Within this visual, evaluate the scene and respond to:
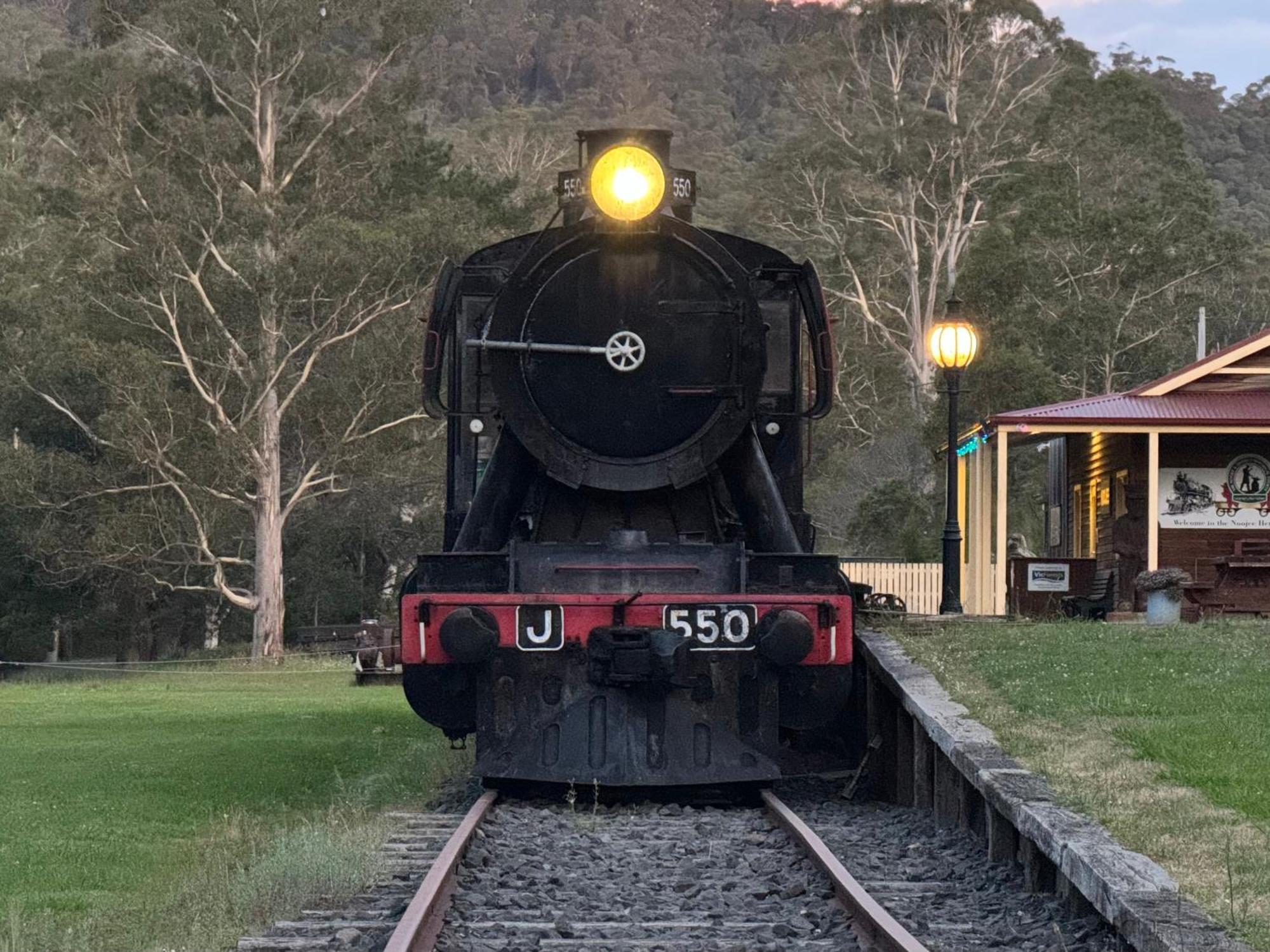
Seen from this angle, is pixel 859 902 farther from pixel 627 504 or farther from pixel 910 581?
pixel 910 581

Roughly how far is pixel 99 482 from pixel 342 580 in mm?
7193

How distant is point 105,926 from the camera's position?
22.6 ft

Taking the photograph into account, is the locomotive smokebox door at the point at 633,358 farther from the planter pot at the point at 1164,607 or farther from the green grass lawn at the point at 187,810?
the planter pot at the point at 1164,607

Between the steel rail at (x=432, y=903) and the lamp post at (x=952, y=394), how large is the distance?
1041cm

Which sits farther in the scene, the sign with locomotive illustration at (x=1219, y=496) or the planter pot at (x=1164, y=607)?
the sign with locomotive illustration at (x=1219, y=496)

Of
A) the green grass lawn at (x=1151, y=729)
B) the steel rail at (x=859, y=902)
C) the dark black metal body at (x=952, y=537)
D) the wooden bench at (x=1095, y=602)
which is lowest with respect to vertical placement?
the steel rail at (x=859, y=902)

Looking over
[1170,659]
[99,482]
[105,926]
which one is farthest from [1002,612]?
[99,482]

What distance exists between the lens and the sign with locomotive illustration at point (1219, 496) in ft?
77.8

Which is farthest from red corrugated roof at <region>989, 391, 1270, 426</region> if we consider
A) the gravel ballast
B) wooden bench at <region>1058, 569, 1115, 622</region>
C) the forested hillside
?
the gravel ballast

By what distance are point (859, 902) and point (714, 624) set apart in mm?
3367

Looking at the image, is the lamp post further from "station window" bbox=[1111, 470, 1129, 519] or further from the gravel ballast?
the gravel ballast

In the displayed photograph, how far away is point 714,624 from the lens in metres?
9.77

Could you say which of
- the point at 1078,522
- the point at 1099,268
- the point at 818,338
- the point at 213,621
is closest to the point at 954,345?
the point at 818,338

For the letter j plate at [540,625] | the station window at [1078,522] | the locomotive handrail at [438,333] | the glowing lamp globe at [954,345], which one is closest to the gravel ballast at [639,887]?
the letter j plate at [540,625]
